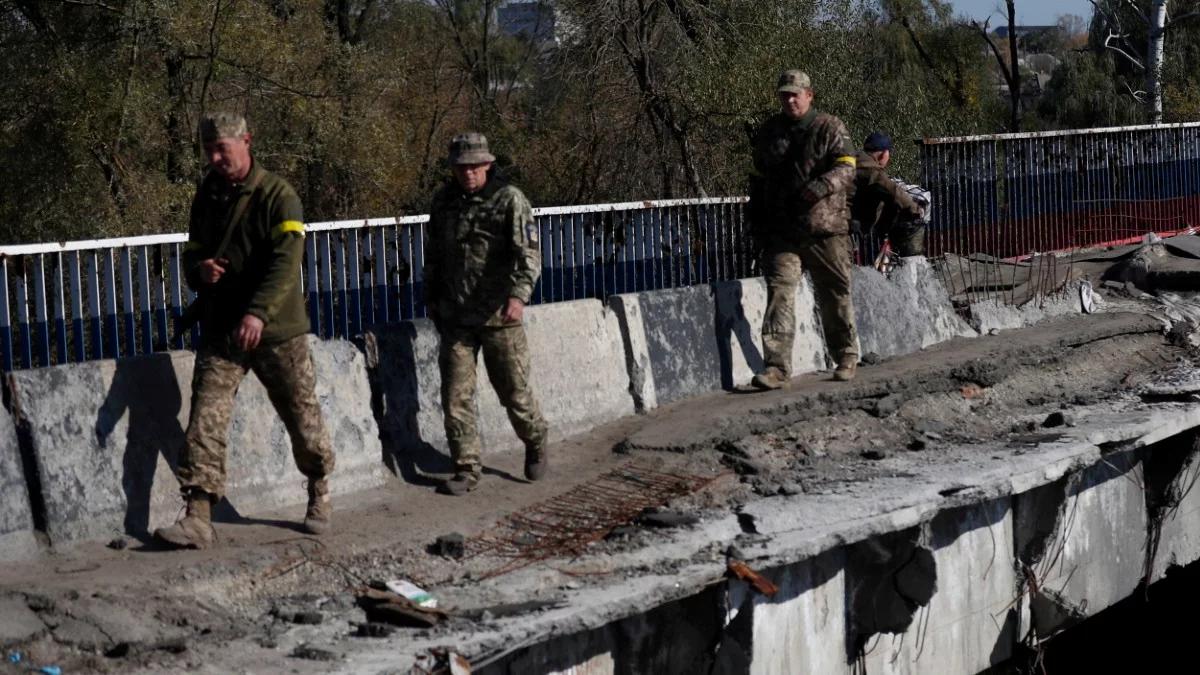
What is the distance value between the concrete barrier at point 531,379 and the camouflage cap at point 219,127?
5.34ft

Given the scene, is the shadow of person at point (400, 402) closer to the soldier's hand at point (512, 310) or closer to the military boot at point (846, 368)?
the soldier's hand at point (512, 310)

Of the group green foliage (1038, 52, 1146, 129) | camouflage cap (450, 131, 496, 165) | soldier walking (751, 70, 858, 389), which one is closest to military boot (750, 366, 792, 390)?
soldier walking (751, 70, 858, 389)

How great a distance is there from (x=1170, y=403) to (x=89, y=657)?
7.43 meters

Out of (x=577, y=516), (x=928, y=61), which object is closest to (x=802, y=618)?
(x=577, y=516)

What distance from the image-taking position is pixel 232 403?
677 cm

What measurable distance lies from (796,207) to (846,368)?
116 cm

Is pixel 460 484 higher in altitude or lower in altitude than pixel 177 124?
lower

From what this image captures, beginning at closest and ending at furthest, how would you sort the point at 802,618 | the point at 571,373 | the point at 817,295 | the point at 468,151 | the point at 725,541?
the point at 725,541 → the point at 802,618 → the point at 468,151 → the point at 571,373 → the point at 817,295

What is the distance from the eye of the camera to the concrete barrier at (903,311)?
38.7 ft

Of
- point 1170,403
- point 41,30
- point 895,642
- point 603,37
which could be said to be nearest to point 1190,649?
point 1170,403

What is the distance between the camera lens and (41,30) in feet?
70.3

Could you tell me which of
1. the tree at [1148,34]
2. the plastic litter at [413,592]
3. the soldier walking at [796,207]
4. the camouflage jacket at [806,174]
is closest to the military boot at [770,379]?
the soldier walking at [796,207]

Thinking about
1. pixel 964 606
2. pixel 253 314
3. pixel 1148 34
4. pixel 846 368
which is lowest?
pixel 964 606

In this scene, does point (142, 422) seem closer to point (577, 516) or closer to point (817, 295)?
point (577, 516)
